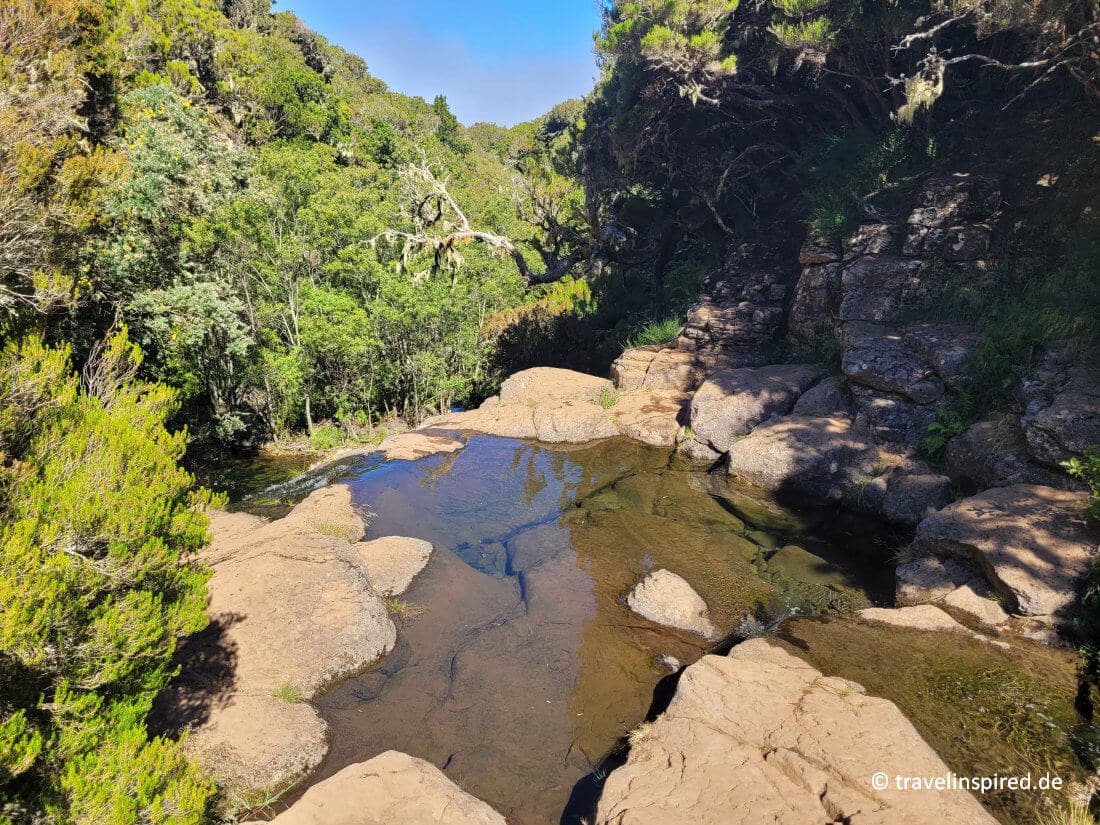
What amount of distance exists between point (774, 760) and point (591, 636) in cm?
352

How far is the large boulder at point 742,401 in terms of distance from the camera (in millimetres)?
15477

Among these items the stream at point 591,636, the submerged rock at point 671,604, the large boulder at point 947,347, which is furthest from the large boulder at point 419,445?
the large boulder at point 947,347

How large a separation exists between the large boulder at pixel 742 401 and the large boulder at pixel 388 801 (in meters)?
11.8

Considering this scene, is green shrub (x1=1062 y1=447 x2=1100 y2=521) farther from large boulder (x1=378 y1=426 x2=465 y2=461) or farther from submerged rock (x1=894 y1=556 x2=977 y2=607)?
large boulder (x1=378 y1=426 x2=465 y2=461)

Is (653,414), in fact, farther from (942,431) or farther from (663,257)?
(663,257)

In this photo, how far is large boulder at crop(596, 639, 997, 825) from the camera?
4.82 m

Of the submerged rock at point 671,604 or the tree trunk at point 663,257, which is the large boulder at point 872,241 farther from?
the submerged rock at point 671,604

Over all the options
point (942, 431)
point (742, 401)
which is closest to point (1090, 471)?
point (942, 431)

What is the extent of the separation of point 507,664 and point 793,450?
8922 millimetres

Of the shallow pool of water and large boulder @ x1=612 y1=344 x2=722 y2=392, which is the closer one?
the shallow pool of water

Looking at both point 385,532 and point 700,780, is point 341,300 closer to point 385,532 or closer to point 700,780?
point 385,532

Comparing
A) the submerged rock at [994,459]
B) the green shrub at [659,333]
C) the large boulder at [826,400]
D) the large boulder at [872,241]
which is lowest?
the submerged rock at [994,459]

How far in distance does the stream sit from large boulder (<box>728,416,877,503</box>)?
2.16ft

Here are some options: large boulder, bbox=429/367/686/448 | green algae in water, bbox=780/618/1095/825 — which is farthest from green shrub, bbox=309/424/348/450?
green algae in water, bbox=780/618/1095/825
